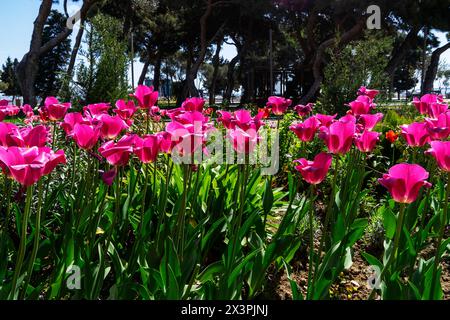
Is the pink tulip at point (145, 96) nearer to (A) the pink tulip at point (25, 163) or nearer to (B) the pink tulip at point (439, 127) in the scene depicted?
(A) the pink tulip at point (25, 163)

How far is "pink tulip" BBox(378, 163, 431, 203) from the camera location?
137 centimetres

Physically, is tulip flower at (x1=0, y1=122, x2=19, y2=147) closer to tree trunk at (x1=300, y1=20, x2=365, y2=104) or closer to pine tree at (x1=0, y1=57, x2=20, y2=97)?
tree trunk at (x1=300, y1=20, x2=365, y2=104)

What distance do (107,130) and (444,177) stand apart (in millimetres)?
2963

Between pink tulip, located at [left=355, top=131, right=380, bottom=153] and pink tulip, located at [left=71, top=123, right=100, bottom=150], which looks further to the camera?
pink tulip, located at [left=355, top=131, right=380, bottom=153]

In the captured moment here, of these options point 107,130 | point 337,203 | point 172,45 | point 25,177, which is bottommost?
point 337,203

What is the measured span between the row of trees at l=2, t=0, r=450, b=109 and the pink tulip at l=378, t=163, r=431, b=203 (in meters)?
7.20

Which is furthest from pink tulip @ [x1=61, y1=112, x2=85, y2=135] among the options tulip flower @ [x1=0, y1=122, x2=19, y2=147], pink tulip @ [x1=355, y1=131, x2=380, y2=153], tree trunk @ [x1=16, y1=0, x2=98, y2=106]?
tree trunk @ [x1=16, y1=0, x2=98, y2=106]

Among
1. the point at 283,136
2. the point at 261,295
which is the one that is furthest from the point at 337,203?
the point at 283,136

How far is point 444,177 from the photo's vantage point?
383cm

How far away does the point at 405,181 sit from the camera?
1381mm
